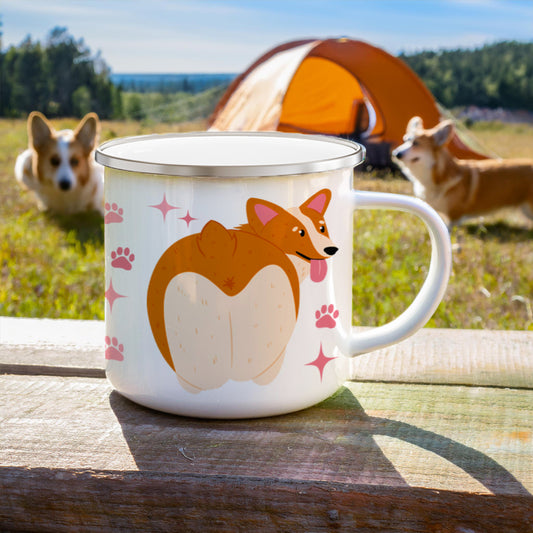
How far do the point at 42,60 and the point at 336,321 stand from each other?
8553mm

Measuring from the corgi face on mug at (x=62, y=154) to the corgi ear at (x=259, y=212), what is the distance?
303cm

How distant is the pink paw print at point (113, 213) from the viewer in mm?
588

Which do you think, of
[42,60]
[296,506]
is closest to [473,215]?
[296,506]

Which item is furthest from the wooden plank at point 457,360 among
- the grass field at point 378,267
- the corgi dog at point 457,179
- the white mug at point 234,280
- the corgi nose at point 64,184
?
the corgi nose at point 64,184

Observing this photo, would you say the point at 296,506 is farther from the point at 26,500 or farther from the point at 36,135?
the point at 36,135

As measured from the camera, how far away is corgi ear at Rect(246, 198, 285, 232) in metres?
0.54

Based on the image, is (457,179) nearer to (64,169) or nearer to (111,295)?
(64,169)

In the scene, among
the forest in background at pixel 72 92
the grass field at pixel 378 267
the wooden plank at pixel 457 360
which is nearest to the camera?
the wooden plank at pixel 457 360

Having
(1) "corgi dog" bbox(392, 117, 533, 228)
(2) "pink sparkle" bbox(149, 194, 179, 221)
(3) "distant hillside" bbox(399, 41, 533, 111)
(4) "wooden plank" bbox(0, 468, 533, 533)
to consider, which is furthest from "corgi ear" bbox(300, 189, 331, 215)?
(3) "distant hillside" bbox(399, 41, 533, 111)

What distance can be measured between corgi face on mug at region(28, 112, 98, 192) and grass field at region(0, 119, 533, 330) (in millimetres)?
182

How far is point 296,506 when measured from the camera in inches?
19.6

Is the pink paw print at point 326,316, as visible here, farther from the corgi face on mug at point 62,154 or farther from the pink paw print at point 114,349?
the corgi face on mug at point 62,154

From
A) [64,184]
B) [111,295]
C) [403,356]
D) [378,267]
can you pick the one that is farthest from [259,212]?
[64,184]

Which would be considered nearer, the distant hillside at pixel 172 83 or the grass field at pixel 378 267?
the grass field at pixel 378 267
